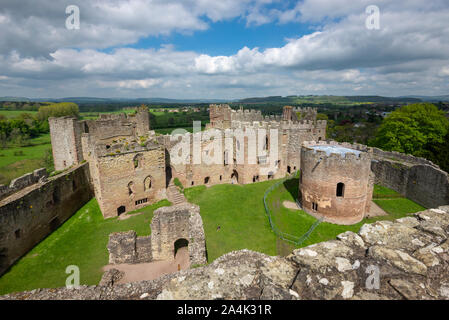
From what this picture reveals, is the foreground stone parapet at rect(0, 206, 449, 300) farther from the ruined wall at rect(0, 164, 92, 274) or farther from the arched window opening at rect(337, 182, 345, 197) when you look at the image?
the ruined wall at rect(0, 164, 92, 274)

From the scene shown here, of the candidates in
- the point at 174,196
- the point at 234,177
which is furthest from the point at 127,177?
the point at 234,177

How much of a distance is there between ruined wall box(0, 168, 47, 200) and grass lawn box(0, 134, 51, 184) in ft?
75.8

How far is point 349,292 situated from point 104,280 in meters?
12.1

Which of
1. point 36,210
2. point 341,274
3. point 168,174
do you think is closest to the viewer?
point 341,274

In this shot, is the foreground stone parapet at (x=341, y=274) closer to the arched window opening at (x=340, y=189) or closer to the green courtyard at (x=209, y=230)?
the green courtyard at (x=209, y=230)

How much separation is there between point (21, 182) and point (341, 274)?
20852 mm

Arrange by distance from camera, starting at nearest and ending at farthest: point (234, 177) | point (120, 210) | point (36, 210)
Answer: point (36, 210) → point (120, 210) → point (234, 177)

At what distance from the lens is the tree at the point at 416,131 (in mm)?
30453

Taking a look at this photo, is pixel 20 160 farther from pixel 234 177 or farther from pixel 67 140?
pixel 234 177

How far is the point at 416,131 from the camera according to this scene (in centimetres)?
3111

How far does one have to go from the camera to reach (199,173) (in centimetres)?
2511

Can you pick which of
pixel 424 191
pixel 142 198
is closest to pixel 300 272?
pixel 142 198

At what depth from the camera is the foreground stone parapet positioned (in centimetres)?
356
